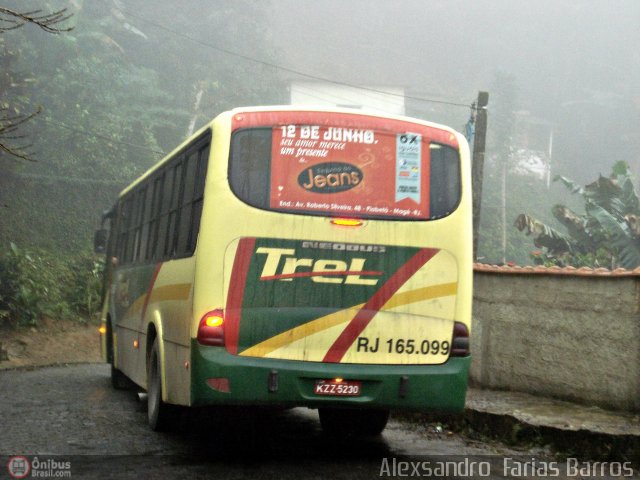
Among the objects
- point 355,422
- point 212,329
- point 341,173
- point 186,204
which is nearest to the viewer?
point 212,329

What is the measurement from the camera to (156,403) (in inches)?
377

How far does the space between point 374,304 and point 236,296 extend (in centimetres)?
112

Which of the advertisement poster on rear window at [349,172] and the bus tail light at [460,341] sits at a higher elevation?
the advertisement poster on rear window at [349,172]

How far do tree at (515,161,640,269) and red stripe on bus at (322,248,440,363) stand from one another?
16465 millimetres

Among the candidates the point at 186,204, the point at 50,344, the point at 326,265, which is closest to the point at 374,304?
the point at 326,265

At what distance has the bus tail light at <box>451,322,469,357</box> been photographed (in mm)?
8023

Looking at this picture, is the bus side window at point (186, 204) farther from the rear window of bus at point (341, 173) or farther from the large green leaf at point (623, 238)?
the large green leaf at point (623, 238)

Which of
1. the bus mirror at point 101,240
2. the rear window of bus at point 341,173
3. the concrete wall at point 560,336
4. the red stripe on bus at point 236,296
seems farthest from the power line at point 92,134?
the red stripe on bus at point 236,296

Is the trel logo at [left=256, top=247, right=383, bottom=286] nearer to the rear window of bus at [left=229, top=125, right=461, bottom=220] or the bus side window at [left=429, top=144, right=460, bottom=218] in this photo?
the rear window of bus at [left=229, top=125, right=461, bottom=220]

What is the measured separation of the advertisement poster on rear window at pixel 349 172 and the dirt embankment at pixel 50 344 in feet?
55.5

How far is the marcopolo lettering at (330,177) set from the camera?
7.96m

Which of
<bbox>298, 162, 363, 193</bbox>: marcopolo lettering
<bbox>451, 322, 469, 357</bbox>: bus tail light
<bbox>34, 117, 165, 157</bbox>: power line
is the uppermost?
<bbox>34, 117, 165, 157</bbox>: power line

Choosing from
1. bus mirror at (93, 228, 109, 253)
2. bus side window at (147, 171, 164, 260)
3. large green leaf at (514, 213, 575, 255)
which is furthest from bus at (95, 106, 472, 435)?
large green leaf at (514, 213, 575, 255)

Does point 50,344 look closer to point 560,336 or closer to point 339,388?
point 560,336
